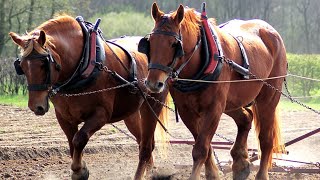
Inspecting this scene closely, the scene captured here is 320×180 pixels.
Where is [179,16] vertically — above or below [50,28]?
above

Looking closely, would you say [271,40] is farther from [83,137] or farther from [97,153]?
[97,153]

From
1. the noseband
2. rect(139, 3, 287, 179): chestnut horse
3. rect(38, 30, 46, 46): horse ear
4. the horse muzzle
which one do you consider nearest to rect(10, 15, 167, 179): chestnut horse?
rect(38, 30, 46, 46): horse ear

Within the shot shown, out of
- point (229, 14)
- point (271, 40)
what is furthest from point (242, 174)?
point (229, 14)

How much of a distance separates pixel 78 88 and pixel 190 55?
4.02ft

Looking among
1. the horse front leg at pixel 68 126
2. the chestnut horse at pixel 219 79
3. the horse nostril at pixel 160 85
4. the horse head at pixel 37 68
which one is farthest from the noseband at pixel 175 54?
the horse front leg at pixel 68 126

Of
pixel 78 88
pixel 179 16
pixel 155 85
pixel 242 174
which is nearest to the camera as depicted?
pixel 155 85

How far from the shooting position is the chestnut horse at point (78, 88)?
629 cm

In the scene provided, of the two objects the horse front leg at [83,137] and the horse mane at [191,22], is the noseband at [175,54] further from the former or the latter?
the horse front leg at [83,137]

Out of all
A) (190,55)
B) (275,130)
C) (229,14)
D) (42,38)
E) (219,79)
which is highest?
(42,38)

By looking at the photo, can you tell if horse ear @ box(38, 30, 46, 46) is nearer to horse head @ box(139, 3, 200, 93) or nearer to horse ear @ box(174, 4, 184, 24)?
horse head @ box(139, 3, 200, 93)

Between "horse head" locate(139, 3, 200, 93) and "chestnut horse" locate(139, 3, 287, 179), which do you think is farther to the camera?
"chestnut horse" locate(139, 3, 287, 179)

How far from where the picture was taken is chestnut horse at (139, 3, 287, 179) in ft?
19.7

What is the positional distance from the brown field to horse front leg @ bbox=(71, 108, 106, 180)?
3.79 feet

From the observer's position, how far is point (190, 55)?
626 centimetres
